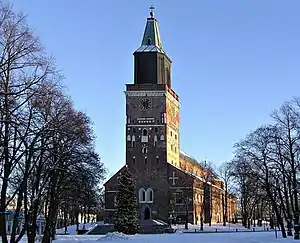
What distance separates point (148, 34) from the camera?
101812 millimetres

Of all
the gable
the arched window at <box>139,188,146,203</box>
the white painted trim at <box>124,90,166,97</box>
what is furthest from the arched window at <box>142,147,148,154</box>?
the white painted trim at <box>124,90,166,97</box>

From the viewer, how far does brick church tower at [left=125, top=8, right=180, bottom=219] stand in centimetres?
9794

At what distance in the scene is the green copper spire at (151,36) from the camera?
100 m

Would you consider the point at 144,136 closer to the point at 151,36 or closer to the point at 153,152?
the point at 153,152

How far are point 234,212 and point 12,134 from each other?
119m

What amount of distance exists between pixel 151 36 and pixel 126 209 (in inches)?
1633

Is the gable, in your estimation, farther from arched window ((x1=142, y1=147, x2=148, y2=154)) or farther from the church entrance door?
the church entrance door

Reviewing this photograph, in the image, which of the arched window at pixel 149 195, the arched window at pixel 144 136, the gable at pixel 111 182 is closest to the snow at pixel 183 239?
the arched window at pixel 149 195

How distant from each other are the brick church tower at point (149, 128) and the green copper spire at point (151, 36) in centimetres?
28

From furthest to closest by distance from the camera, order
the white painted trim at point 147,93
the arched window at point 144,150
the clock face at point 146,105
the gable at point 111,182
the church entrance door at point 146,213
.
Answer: the gable at point 111,182 < the clock face at point 146,105 < the white painted trim at point 147,93 < the arched window at point 144,150 < the church entrance door at point 146,213

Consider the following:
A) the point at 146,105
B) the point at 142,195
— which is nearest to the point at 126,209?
the point at 142,195

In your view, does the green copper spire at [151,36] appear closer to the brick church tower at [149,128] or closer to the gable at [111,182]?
the brick church tower at [149,128]

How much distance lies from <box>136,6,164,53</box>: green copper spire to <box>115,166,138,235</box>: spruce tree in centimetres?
3579

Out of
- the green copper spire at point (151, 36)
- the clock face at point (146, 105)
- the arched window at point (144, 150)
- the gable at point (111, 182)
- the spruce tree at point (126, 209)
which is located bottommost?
the spruce tree at point (126, 209)
